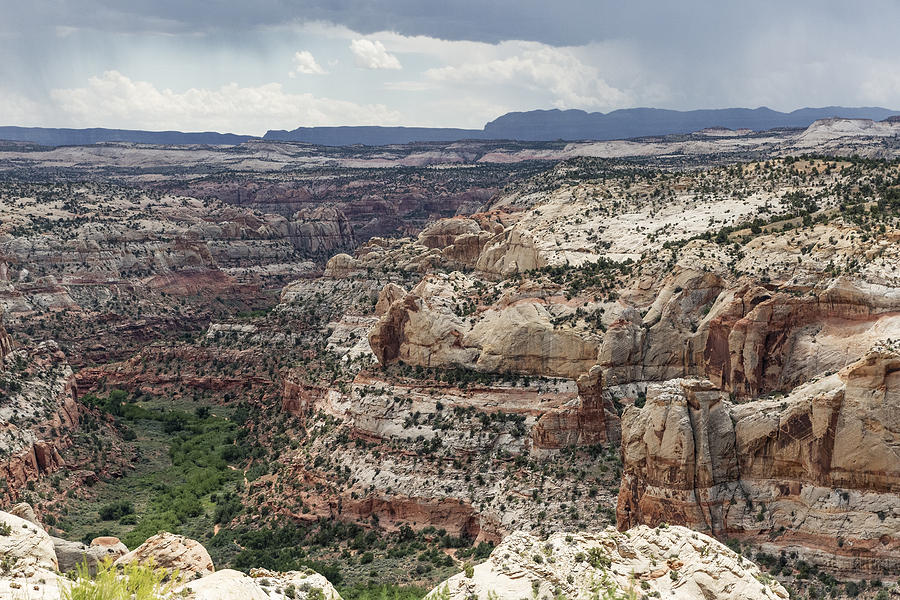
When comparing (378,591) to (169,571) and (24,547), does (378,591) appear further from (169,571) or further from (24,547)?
(24,547)

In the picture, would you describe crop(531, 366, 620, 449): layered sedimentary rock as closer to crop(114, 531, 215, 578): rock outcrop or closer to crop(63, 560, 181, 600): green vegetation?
crop(114, 531, 215, 578): rock outcrop

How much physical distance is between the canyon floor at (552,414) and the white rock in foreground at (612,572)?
0.39 ft

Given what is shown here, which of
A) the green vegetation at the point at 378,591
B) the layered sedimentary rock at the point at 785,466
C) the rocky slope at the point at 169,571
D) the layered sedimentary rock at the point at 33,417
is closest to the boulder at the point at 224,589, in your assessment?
the rocky slope at the point at 169,571

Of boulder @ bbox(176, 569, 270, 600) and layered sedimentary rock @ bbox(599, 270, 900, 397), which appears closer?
boulder @ bbox(176, 569, 270, 600)

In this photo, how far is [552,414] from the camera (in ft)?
200

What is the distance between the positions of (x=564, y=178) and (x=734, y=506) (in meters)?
135

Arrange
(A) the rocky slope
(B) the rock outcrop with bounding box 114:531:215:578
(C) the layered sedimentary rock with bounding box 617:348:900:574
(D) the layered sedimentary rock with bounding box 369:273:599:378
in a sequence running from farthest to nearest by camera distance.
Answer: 1. (D) the layered sedimentary rock with bounding box 369:273:599:378
2. (C) the layered sedimentary rock with bounding box 617:348:900:574
3. (B) the rock outcrop with bounding box 114:531:215:578
4. (A) the rocky slope

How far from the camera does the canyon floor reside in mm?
43438

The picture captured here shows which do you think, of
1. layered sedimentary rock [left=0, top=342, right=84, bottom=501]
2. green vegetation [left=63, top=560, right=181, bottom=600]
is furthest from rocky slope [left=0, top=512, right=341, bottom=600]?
layered sedimentary rock [left=0, top=342, right=84, bottom=501]

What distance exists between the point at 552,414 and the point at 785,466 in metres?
17.5

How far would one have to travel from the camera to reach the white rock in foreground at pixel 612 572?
105 ft

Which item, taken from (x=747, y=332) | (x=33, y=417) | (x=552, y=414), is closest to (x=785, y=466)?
(x=747, y=332)

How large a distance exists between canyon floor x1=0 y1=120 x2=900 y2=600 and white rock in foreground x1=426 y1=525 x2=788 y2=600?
0.39 feet

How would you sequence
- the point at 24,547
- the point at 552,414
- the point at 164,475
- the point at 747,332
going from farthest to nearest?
the point at 164,475, the point at 552,414, the point at 747,332, the point at 24,547
